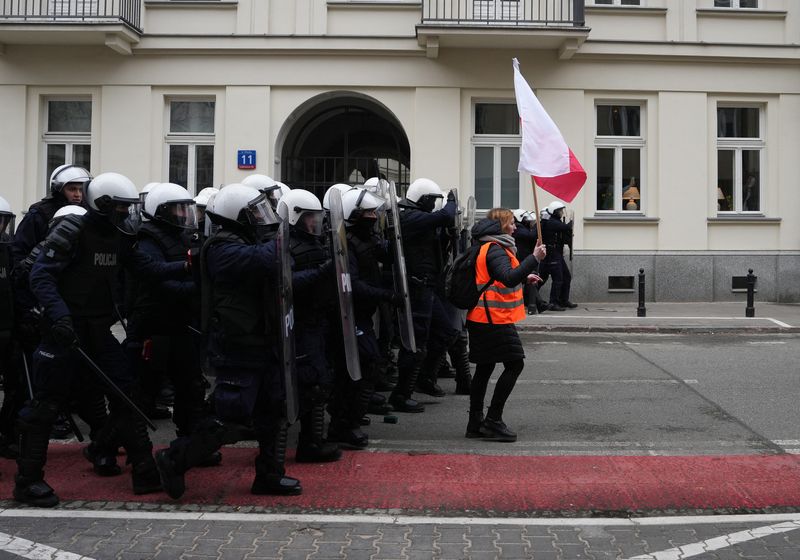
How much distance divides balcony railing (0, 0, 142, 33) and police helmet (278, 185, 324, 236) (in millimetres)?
12102

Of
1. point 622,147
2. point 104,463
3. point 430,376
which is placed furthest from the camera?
point 622,147

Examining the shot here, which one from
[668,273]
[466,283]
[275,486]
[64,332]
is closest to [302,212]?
[466,283]

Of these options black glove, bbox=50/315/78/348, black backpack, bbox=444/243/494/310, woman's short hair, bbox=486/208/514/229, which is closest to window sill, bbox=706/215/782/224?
woman's short hair, bbox=486/208/514/229

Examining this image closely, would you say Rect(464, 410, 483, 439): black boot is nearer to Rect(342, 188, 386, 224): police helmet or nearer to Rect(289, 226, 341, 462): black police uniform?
Rect(289, 226, 341, 462): black police uniform

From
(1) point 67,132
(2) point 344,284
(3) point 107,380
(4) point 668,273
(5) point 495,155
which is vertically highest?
(1) point 67,132

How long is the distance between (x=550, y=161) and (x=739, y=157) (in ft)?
39.4

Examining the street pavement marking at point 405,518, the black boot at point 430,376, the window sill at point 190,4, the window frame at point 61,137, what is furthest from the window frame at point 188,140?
the street pavement marking at point 405,518

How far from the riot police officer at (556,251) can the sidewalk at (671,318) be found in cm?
35

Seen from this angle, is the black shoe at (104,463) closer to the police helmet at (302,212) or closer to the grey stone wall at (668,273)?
the police helmet at (302,212)

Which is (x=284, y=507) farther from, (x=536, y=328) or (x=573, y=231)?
(x=573, y=231)

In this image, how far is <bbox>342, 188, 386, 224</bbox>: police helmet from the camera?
6.34m

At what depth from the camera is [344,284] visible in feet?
18.8

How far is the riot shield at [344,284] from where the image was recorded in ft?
18.5

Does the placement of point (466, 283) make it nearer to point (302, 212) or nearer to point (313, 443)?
point (302, 212)
